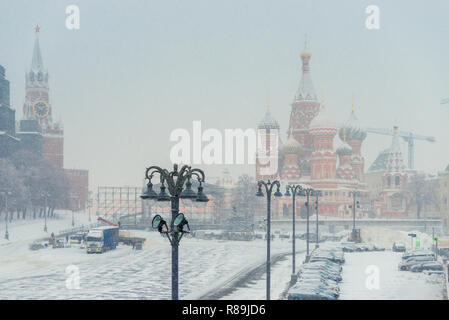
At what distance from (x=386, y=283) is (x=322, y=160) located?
222 feet

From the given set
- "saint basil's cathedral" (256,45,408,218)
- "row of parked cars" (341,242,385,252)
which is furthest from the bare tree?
"row of parked cars" (341,242,385,252)

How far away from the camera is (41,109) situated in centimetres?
13138

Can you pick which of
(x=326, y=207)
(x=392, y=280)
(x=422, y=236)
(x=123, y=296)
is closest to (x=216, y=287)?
(x=123, y=296)

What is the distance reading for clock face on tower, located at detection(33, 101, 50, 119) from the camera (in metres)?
130

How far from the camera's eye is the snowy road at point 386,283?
31170 millimetres

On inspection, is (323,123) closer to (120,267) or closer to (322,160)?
(322,160)

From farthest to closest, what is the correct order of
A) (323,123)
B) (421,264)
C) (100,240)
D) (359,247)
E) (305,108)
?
(305,108), (323,123), (359,247), (100,240), (421,264)

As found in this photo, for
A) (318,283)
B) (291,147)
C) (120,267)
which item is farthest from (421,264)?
(291,147)

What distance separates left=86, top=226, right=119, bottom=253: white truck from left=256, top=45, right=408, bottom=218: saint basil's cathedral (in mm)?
40114

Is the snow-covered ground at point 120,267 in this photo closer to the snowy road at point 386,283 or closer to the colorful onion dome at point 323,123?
the snowy road at point 386,283

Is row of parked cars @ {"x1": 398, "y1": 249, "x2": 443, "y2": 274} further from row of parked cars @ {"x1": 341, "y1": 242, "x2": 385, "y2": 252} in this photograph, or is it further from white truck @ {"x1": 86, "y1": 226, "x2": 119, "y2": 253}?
white truck @ {"x1": 86, "y1": 226, "x2": 119, "y2": 253}

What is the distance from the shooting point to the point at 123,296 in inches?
1316
